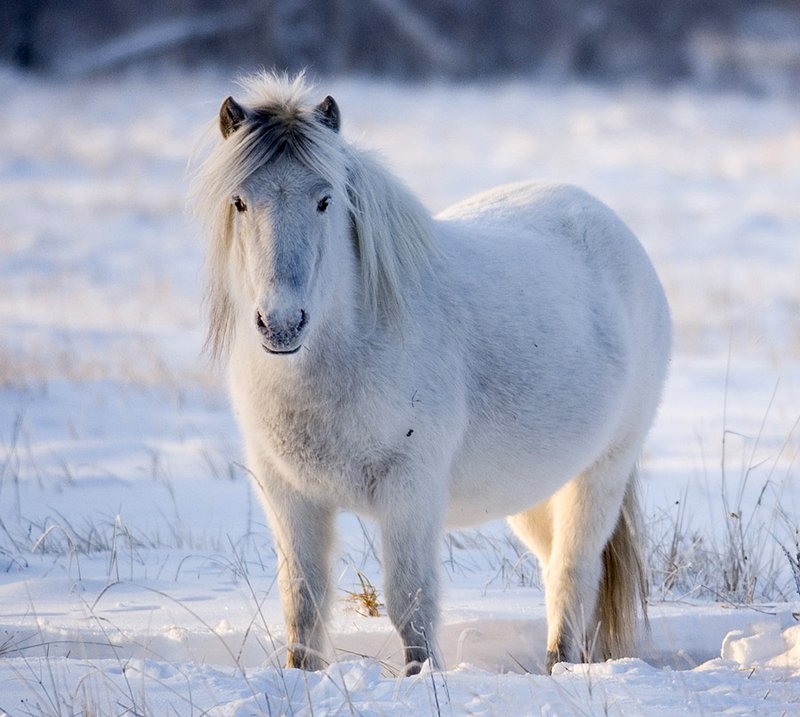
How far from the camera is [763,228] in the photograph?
501 inches

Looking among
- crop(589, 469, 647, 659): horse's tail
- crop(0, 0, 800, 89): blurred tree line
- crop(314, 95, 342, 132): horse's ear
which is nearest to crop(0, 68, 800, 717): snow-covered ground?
crop(589, 469, 647, 659): horse's tail

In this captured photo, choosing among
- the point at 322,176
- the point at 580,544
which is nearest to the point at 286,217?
the point at 322,176

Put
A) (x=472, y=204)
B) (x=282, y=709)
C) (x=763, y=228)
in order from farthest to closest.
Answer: (x=763, y=228) → (x=472, y=204) → (x=282, y=709)

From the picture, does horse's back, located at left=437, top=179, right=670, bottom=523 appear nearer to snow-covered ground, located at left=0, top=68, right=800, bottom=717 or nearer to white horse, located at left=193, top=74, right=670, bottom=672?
white horse, located at left=193, top=74, right=670, bottom=672

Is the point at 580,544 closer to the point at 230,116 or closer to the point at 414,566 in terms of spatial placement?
A: the point at 414,566

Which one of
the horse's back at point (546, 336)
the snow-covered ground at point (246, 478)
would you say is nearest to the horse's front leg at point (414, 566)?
the snow-covered ground at point (246, 478)

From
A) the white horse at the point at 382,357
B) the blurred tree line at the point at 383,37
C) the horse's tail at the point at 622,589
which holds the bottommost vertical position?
the horse's tail at the point at 622,589

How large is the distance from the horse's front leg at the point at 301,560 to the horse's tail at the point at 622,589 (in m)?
1.09

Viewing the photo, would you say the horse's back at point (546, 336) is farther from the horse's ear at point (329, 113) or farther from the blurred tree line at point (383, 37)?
the blurred tree line at point (383, 37)

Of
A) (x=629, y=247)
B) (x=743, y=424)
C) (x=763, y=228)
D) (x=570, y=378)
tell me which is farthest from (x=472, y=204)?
(x=763, y=228)

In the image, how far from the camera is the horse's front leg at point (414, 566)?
9.55 ft

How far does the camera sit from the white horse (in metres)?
2.82

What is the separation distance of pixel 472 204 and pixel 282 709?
2.26 meters

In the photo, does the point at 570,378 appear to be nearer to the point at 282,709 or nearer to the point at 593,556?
the point at 593,556
